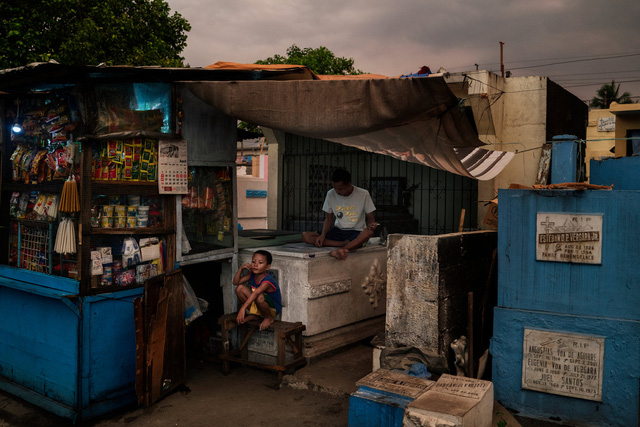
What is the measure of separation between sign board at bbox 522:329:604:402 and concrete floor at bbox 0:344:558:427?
0.99ft

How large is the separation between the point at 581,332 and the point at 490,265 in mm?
1378

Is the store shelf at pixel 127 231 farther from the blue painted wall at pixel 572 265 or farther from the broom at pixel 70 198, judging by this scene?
the blue painted wall at pixel 572 265

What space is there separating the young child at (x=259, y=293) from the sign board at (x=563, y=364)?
7.50 ft

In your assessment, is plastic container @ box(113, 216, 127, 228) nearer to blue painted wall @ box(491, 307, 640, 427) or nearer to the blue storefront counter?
the blue storefront counter

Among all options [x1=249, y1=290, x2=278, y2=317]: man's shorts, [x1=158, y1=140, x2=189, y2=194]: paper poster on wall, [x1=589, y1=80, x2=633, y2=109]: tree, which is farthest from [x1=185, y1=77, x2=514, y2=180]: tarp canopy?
[x1=589, y1=80, x2=633, y2=109]: tree

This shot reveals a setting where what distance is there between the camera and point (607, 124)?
1759 centimetres

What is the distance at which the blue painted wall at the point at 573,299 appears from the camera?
3.65 metres

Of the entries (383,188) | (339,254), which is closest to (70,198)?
(339,254)

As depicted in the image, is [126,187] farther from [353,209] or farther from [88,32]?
[88,32]

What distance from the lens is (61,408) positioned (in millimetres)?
4352

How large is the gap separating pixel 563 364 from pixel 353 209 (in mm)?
2836

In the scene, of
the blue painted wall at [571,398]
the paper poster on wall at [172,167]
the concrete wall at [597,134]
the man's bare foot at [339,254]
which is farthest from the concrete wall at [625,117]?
the paper poster on wall at [172,167]

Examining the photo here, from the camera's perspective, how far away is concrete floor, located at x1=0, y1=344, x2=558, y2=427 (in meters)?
4.15

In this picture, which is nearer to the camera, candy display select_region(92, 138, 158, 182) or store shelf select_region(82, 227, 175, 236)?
store shelf select_region(82, 227, 175, 236)
